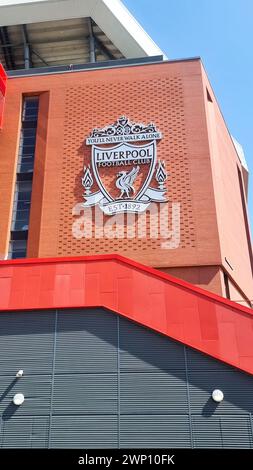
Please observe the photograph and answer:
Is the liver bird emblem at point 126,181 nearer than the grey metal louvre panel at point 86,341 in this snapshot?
No

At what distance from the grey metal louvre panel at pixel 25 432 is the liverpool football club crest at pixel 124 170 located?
449 inches

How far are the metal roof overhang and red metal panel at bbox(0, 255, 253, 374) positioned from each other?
78.4 ft

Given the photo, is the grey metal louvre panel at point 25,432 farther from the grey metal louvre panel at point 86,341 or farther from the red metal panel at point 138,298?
the red metal panel at point 138,298

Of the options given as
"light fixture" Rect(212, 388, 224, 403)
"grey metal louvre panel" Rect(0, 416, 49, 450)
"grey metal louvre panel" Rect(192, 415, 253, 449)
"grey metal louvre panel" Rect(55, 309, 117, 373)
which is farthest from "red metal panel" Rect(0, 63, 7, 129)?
"grey metal louvre panel" Rect(192, 415, 253, 449)

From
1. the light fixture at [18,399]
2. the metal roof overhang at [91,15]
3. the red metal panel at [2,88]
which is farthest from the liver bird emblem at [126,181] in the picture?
the metal roof overhang at [91,15]

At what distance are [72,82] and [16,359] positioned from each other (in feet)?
58.3

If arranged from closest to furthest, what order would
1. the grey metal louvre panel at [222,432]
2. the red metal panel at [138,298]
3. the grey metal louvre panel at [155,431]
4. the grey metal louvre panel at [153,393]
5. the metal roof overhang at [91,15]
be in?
the grey metal louvre panel at [222,432] < the grey metal louvre panel at [155,431] < the grey metal louvre panel at [153,393] < the red metal panel at [138,298] < the metal roof overhang at [91,15]

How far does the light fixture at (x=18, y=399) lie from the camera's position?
13.2m

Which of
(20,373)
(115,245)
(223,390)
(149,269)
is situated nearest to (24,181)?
(115,245)

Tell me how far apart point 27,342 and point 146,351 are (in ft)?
12.5

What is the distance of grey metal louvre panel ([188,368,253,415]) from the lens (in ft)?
42.1

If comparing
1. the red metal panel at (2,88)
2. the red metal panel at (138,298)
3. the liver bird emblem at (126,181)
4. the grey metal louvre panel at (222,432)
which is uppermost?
the red metal panel at (2,88)

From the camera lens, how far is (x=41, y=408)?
43.5ft

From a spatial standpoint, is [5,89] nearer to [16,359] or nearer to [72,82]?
[72,82]
